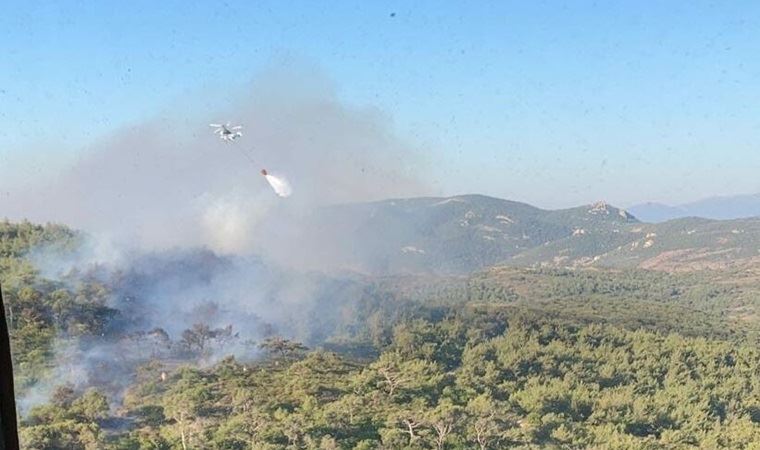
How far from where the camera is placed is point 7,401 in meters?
0.43

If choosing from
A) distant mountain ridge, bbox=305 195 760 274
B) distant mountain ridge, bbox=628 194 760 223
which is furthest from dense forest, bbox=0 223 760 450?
distant mountain ridge, bbox=628 194 760 223

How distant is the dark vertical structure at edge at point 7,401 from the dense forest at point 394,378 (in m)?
6.52

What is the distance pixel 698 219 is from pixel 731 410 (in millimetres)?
39813

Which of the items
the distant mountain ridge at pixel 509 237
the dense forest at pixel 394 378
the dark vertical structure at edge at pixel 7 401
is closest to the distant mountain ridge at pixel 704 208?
the distant mountain ridge at pixel 509 237

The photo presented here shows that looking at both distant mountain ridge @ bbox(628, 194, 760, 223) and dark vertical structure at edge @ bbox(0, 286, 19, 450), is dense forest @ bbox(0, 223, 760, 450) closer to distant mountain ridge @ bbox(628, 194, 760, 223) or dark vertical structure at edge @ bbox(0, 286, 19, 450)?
dark vertical structure at edge @ bbox(0, 286, 19, 450)

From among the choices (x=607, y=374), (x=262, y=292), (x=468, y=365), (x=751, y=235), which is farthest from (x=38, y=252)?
(x=751, y=235)

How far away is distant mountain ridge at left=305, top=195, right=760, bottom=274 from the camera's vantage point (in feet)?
111

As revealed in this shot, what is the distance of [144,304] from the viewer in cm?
1942

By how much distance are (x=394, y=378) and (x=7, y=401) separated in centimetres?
1324

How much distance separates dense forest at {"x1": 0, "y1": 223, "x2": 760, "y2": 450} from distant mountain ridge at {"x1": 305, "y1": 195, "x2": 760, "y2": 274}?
852 centimetres

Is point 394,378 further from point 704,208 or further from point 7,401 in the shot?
point 704,208

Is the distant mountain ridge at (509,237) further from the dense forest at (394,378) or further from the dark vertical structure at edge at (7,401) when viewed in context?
the dark vertical structure at edge at (7,401)

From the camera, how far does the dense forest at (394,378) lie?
9.86m

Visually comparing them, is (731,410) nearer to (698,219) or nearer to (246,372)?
(246,372)
